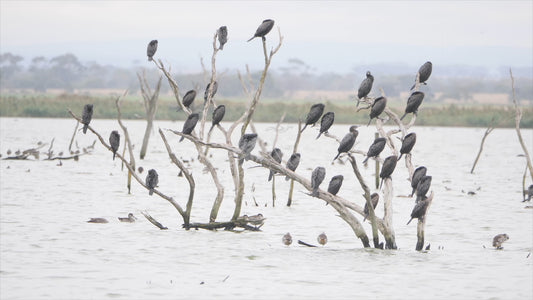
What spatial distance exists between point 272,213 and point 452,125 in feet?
138

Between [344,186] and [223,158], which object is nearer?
[344,186]

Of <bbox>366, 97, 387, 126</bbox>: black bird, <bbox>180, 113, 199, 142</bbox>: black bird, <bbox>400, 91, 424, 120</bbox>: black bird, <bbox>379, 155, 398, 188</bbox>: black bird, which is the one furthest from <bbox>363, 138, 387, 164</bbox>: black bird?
<bbox>180, 113, 199, 142</bbox>: black bird

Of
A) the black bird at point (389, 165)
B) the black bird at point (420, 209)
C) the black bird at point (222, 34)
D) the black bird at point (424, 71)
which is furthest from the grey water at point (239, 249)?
the black bird at point (222, 34)

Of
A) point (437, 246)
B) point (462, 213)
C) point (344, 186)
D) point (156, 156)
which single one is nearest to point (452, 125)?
point (156, 156)

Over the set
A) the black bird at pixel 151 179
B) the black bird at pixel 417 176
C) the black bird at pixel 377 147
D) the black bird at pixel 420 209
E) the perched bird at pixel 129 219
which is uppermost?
the black bird at pixel 377 147

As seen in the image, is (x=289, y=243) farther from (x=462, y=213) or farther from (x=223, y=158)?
(x=223, y=158)

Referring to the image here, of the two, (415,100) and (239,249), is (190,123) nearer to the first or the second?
(239,249)

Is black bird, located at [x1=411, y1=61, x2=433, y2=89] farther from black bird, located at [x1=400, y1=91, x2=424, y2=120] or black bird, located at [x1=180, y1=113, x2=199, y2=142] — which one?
black bird, located at [x1=180, y1=113, x2=199, y2=142]

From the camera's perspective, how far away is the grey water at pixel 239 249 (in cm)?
885

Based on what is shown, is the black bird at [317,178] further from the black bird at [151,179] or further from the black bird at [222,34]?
the black bird at [222,34]

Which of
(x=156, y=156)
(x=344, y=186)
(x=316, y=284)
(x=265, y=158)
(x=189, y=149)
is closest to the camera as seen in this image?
(x=316, y=284)

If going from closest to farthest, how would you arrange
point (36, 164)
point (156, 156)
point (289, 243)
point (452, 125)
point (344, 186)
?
point (289, 243), point (344, 186), point (36, 164), point (156, 156), point (452, 125)

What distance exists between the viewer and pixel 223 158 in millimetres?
28969

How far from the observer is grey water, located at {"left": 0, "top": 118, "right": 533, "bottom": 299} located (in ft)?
29.0
